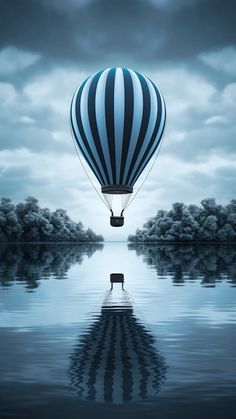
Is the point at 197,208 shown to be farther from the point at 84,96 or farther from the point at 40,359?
the point at 40,359

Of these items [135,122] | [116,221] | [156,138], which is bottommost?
[116,221]

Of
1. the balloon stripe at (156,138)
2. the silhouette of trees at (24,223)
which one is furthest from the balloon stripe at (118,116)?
the silhouette of trees at (24,223)

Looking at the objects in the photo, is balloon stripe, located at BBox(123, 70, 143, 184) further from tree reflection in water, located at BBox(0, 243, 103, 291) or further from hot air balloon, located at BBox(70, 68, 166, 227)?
tree reflection in water, located at BBox(0, 243, 103, 291)

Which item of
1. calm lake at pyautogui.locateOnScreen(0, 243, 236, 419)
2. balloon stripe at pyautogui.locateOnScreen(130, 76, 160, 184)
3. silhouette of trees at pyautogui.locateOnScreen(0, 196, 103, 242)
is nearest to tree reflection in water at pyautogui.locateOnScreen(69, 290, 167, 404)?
calm lake at pyautogui.locateOnScreen(0, 243, 236, 419)

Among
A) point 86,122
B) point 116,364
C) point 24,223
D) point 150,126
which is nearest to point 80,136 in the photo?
point 86,122

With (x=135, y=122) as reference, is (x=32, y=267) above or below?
below

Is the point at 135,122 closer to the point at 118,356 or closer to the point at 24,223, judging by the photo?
the point at 118,356

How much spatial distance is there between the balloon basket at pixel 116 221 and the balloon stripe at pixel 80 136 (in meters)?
4.00

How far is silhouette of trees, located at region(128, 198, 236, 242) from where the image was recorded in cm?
14500

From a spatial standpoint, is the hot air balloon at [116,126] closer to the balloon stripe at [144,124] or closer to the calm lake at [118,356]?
the balloon stripe at [144,124]

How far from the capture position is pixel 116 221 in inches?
1526

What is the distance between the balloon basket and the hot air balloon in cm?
203

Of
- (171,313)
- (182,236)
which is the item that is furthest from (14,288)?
(182,236)

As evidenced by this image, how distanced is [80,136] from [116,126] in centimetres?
330
